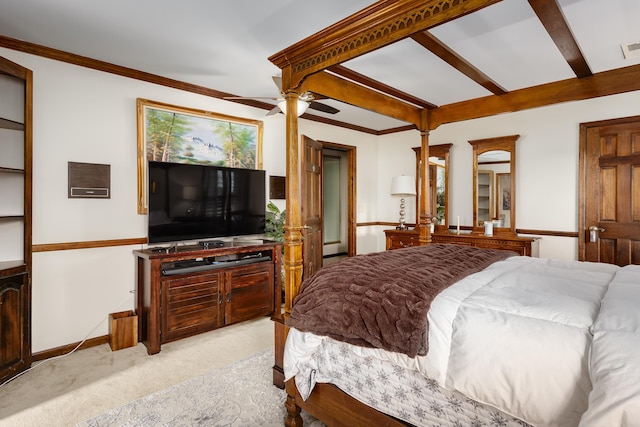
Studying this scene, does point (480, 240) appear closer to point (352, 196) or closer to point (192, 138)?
point (352, 196)

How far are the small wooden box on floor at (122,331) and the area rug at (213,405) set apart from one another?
3.17ft

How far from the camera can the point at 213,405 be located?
7.24ft

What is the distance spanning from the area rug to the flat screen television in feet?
4.67

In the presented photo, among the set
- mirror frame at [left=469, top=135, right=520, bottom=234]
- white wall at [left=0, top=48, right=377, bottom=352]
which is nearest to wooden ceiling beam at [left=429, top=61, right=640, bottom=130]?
mirror frame at [left=469, top=135, right=520, bottom=234]

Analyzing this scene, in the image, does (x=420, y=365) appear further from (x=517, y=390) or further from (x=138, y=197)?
(x=138, y=197)

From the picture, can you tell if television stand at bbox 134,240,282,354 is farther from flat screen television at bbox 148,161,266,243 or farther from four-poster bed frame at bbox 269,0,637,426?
four-poster bed frame at bbox 269,0,637,426

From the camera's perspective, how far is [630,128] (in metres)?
3.62

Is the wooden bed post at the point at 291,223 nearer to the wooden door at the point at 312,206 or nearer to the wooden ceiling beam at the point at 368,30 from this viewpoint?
the wooden ceiling beam at the point at 368,30

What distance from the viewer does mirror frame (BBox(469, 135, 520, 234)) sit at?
4.43 meters

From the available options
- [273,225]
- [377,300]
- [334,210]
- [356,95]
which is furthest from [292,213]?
[334,210]

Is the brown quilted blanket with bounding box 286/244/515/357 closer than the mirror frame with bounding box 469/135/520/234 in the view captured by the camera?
Yes

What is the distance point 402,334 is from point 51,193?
310 cm

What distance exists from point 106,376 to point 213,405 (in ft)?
3.28

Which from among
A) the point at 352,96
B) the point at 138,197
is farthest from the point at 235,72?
the point at 138,197
